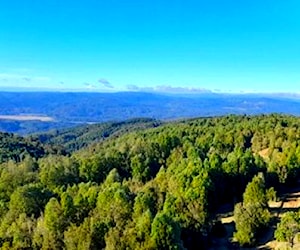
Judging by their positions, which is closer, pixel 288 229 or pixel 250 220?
pixel 288 229

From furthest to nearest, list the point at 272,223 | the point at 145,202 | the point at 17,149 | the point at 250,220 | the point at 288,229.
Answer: the point at 17,149
the point at 272,223
the point at 145,202
the point at 250,220
the point at 288,229

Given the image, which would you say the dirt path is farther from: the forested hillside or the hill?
the hill

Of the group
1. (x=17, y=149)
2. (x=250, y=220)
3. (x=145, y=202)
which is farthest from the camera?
(x=17, y=149)

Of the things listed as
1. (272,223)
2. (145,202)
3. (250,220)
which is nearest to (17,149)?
(145,202)

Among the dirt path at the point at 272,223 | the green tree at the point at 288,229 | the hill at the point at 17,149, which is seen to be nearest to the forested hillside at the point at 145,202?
the green tree at the point at 288,229

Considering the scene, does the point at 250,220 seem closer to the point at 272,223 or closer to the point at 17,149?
the point at 272,223

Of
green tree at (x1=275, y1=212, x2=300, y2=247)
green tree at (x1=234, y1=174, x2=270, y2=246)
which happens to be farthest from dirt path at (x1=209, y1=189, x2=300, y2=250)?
green tree at (x1=234, y1=174, x2=270, y2=246)

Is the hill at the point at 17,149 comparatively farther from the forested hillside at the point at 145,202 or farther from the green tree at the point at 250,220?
the green tree at the point at 250,220

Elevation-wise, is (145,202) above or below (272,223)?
above

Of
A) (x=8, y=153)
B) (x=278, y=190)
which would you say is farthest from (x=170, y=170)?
(x=8, y=153)
